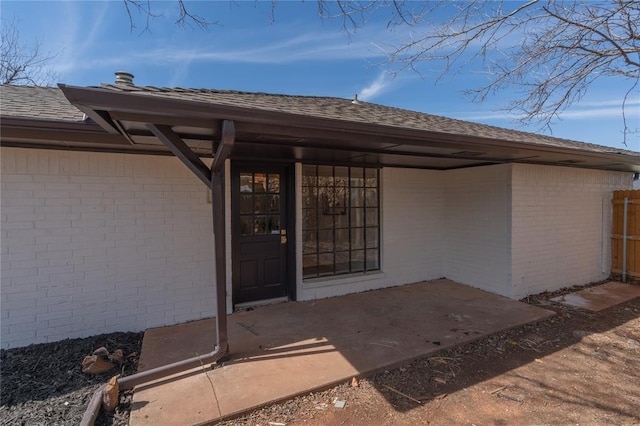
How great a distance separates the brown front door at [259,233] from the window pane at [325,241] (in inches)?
28.0

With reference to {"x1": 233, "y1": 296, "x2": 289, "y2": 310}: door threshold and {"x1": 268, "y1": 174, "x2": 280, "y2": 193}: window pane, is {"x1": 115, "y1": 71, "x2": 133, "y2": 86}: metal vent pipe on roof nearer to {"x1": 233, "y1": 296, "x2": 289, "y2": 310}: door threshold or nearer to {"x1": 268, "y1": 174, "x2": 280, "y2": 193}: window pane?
{"x1": 268, "y1": 174, "x2": 280, "y2": 193}: window pane

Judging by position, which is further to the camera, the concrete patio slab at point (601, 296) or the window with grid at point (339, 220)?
the window with grid at point (339, 220)

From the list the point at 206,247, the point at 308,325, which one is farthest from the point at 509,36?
the point at 206,247

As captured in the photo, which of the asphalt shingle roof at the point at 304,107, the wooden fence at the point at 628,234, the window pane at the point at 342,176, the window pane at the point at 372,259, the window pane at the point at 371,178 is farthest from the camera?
the wooden fence at the point at 628,234

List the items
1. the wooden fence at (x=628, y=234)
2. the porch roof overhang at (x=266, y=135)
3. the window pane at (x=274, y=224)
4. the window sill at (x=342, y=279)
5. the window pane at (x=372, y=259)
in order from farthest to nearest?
the wooden fence at (x=628, y=234), the window pane at (x=372, y=259), the window sill at (x=342, y=279), the window pane at (x=274, y=224), the porch roof overhang at (x=266, y=135)

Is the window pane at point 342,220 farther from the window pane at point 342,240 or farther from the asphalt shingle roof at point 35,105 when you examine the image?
the asphalt shingle roof at point 35,105

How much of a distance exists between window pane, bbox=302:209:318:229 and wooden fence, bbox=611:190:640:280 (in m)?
6.42

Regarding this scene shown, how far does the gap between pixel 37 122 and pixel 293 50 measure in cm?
375

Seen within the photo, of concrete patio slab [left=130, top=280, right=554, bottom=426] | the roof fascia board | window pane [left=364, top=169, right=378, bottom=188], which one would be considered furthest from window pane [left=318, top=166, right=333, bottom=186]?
the roof fascia board

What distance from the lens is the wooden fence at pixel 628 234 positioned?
6.74 m

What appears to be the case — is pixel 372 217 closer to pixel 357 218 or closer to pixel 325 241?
pixel 357 218

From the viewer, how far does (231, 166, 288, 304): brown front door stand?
5.02m

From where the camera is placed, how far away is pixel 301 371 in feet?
10.5

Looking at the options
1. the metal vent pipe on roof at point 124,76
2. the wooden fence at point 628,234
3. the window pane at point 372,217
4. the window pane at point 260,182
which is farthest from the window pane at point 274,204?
the wooden fence at point 628,234
